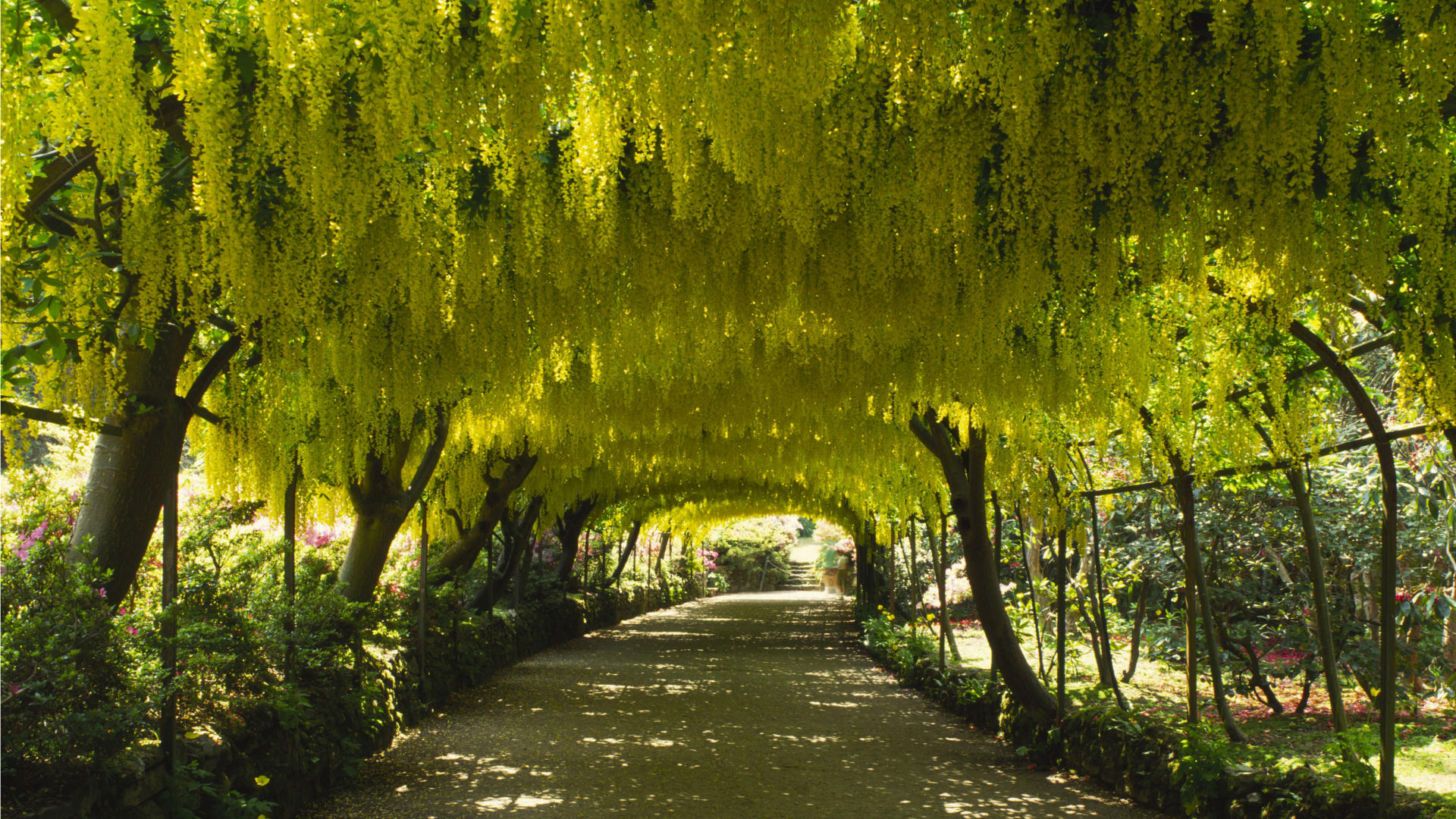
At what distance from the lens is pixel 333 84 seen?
6.79 ft

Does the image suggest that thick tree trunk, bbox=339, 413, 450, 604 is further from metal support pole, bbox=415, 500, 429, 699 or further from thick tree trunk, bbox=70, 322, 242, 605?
thick tree trunk, bbox=70, 322, 242, 605

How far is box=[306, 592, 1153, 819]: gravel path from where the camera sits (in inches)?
172

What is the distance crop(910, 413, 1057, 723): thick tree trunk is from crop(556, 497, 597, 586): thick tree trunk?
28.6 feet

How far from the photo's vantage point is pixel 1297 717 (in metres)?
5.29

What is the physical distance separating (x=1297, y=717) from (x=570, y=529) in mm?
10991

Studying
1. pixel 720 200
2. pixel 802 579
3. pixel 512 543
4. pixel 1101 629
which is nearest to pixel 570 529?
pixel 512 543

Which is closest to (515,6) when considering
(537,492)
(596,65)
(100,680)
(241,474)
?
(596,65)

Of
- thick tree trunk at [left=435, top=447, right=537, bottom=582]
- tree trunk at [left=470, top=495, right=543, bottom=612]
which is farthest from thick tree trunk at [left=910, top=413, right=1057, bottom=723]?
tree trunk at [left=470, top=495, right=543, bottom=612]

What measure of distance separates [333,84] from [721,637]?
13053 mm

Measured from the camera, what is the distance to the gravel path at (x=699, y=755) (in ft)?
14.3

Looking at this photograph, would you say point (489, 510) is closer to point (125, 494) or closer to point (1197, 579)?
point (125, 494)

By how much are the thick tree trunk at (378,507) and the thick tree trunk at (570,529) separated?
777 cm

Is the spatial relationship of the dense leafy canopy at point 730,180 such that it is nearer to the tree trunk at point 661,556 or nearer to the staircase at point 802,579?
the tree trunk at point 661,556

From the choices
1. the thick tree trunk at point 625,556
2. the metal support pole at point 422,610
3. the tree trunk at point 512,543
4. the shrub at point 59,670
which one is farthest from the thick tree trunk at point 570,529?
the shrub at point 59,670
